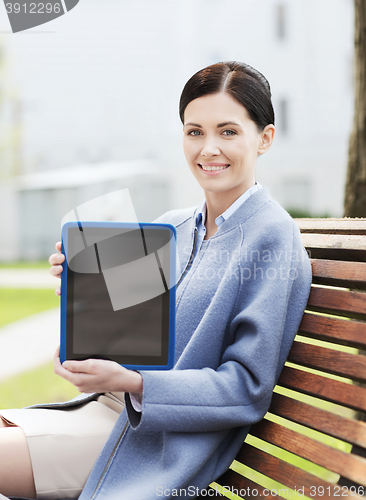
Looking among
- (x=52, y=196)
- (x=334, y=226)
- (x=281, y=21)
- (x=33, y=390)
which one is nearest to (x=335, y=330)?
(x=334, y=226)

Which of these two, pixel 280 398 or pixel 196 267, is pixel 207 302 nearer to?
pixel 196 267

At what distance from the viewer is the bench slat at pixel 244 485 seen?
1356 millimetres

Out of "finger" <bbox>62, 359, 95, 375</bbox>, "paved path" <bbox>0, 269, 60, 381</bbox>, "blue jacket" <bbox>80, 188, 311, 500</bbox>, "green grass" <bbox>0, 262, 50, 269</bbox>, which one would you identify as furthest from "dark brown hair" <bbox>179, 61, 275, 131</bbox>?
"green grass" <bbox>0, 262, 50, 269</bbox>

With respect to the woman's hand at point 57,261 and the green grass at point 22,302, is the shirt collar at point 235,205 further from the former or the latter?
the green grass at point 22,302

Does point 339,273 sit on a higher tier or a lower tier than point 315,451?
higher

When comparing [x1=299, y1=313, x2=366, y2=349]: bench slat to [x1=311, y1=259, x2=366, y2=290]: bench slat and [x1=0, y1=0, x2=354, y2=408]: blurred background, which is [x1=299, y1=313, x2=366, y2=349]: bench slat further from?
[x1=0, y1=0, x2=354, y2=408]: blurred background

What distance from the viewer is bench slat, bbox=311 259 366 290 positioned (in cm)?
151

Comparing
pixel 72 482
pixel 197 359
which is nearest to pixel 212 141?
pixel 197 359

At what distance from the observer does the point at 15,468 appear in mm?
1479

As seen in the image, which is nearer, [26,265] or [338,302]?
[338,302]

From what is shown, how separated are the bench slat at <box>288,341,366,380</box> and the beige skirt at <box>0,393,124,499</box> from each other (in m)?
0.61

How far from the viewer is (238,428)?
150 centimetres

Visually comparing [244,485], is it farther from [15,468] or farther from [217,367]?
[15,468]

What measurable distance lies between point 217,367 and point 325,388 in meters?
0.29
